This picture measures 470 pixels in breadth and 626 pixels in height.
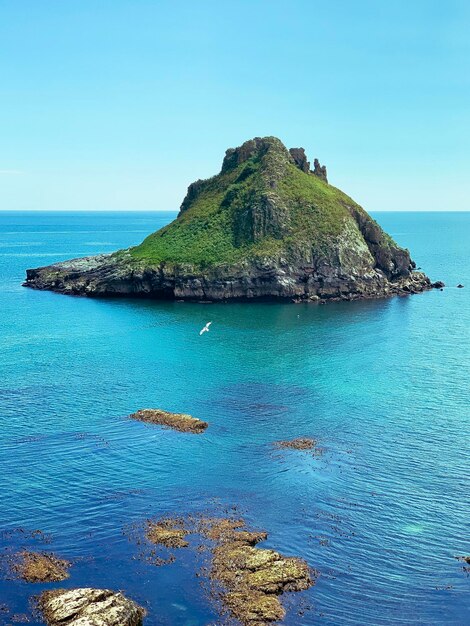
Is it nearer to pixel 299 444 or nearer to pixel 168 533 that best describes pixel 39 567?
pixel 168 533

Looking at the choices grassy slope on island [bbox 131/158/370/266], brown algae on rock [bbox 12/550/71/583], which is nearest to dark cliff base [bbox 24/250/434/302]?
grassy slope on island [bbox 131/158/370/266]

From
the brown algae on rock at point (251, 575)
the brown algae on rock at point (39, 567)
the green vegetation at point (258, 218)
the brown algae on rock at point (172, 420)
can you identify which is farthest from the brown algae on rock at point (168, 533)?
the green vegetation at point (258, 218)

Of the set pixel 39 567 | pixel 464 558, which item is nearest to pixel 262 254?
pixel 464 558

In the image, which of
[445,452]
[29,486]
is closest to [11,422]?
[29,486]

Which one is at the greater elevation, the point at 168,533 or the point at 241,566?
the point at 168,533

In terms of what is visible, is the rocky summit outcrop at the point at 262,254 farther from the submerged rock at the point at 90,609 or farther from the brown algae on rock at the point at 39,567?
the submerged rock at the point at 90,609

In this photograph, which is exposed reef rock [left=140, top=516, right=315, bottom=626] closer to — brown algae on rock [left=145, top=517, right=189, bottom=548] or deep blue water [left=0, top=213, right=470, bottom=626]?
brown algae on rock [left=145, top=517, right=189, bottom=548]
